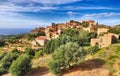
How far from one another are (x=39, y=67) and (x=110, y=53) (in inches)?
529

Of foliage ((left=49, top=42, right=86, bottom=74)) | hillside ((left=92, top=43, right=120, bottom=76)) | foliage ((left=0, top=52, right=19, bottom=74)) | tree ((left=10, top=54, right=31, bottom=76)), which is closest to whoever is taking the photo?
hillside ((left=92, top=43, right=120, bottom=76))

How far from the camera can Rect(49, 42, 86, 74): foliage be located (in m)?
34.3

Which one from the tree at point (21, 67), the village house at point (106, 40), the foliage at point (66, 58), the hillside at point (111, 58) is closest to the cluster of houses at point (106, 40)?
the village house at point (106, 40)

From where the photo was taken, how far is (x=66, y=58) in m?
34.7

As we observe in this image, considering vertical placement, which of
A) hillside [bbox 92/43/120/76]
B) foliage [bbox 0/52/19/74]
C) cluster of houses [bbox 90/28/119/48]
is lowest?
foliage [bbox 0/52/19/74]

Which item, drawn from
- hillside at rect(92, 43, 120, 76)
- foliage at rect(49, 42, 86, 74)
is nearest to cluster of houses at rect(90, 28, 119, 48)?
hillside at rect(92, 43, 120, 76)

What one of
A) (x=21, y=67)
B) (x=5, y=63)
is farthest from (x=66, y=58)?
(x=5, y=63)

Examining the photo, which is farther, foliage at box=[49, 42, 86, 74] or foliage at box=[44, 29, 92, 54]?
foliage at box=[44, 29, 92, 54]

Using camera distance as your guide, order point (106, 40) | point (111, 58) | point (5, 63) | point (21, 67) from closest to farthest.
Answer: point (111, 58) → point (21, 67) → point (5, 63) → point (106, 40)

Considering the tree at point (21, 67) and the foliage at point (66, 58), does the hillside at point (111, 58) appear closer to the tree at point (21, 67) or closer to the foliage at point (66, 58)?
the foliage at point (66, 58)

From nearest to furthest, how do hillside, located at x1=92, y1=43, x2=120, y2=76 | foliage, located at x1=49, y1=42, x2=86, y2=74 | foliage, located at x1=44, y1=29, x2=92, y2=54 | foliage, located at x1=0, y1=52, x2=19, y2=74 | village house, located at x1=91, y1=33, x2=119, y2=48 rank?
hillside, located at x1=92, y1=43, x2=120, y2=76
foliage, located at x1=49, y1=42, x2=86, y2=74
foliage, located at x1=0, y1=52, x2=19, y2=74
village house, located at x1=91, y1=33, x2=119, y2=48
foliage, located at x1=44, y1=29, x2=92, y2=54

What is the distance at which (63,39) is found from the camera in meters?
53.7

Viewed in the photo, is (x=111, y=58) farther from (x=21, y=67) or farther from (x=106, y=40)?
(x=21, y=67)

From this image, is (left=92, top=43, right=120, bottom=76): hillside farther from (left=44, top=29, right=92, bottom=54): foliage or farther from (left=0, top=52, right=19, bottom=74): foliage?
(left=0, top=52, right=19, bottom=74): foliage
